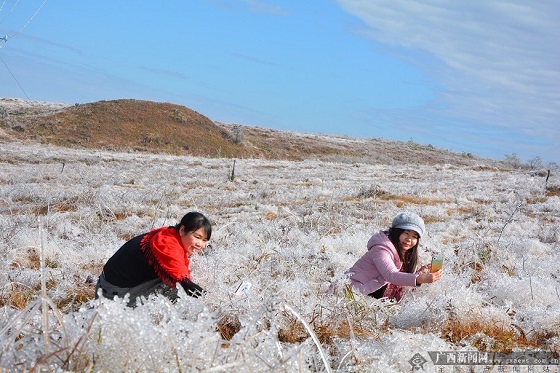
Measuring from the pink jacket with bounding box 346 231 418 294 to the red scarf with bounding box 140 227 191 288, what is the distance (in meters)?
1.58

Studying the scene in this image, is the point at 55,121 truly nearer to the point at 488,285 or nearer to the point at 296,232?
the point at 296,232

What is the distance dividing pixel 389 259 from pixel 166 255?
6.59 ft

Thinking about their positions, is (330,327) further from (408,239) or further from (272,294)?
(408,239)

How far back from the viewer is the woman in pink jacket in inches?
200

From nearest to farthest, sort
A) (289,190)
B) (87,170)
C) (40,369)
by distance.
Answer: (40,369), (289,190), (87,170)

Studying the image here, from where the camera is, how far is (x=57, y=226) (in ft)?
27.9

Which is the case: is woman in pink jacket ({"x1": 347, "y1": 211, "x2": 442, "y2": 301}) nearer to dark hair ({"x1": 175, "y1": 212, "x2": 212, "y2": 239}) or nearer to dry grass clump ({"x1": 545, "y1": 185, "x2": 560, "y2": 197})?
dark hair ({"x1": 175, "y1": 212, "x2": 212, "y2": 239})

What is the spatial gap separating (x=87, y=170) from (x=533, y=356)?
2113 cm

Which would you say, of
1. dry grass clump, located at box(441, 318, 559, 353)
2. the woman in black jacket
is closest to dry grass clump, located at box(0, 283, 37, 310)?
the woman in black jacket

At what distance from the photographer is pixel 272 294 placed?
3.37 m

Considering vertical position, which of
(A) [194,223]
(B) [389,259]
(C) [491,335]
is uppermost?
(A) [194,223]

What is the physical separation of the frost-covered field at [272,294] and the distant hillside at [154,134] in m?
27.7

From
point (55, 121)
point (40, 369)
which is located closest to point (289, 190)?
point (40, 369)

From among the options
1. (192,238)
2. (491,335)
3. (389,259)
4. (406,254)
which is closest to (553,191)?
(406,254)
